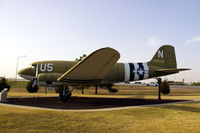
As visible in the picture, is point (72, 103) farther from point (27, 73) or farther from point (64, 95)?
point (27, 73)

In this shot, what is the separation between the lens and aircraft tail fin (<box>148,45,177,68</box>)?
30.8m

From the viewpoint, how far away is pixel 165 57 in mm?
30953

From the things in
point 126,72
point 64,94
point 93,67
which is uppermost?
point 93,67

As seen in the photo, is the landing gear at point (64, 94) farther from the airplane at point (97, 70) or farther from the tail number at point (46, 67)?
the tail number at point (46, 67)

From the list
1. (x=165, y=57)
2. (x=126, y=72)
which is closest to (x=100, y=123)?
(x=126, y=72)

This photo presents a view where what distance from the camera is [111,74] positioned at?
28031 millimetres

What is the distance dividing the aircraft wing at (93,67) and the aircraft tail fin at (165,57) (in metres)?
11.0

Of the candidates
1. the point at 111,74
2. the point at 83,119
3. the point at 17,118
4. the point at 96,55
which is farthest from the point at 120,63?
the point at 17,118

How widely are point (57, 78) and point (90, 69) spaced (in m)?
4.50

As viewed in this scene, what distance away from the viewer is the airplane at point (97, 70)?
66.4 feet

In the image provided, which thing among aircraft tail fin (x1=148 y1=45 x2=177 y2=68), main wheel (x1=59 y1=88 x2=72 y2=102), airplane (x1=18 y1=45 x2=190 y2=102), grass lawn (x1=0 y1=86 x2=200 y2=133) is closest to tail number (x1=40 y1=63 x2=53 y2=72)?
airplane (x1=18 y1=45 x2=190 y2=102)

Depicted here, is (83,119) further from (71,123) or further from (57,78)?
(57,78)

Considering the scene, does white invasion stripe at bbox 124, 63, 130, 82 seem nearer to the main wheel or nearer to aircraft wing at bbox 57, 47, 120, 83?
aircraft wing at bbox 57, 47, 120, 83

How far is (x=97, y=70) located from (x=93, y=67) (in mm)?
969
